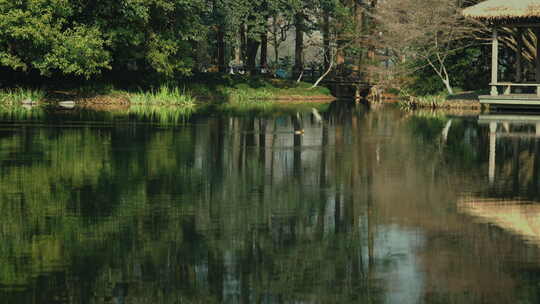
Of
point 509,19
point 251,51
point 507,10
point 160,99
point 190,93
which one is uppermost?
point 507,10

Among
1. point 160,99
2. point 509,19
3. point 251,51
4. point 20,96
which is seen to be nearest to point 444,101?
point 509,19

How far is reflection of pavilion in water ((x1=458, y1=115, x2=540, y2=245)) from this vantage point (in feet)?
36.3

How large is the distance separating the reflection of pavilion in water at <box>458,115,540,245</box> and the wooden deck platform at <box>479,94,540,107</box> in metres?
10.5

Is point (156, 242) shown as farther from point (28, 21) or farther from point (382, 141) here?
point (28, 21)

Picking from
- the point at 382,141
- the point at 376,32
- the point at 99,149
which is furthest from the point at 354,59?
the point at 99,149

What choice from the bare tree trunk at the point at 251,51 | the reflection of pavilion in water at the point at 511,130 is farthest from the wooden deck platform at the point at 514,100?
the bare tree trunk at the point at 251,51

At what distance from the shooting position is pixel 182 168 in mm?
16609

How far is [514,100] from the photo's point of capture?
3675 cm

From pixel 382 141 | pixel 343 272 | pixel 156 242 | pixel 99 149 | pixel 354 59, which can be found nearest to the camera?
pixel 343 272

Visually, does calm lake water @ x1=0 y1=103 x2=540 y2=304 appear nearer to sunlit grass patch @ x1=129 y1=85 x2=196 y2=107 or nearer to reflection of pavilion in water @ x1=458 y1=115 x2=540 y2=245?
reflection of pavilion in water @ x1=458 y1=115 x2=540 y2=245

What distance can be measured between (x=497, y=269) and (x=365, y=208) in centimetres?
381

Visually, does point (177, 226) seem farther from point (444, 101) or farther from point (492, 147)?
point (444, 101)

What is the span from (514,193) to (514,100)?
23800mm

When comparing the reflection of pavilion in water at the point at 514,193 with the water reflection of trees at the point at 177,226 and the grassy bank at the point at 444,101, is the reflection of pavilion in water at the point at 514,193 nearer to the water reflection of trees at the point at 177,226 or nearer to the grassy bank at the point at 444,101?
the water reflection of trees at the point at 177,226
